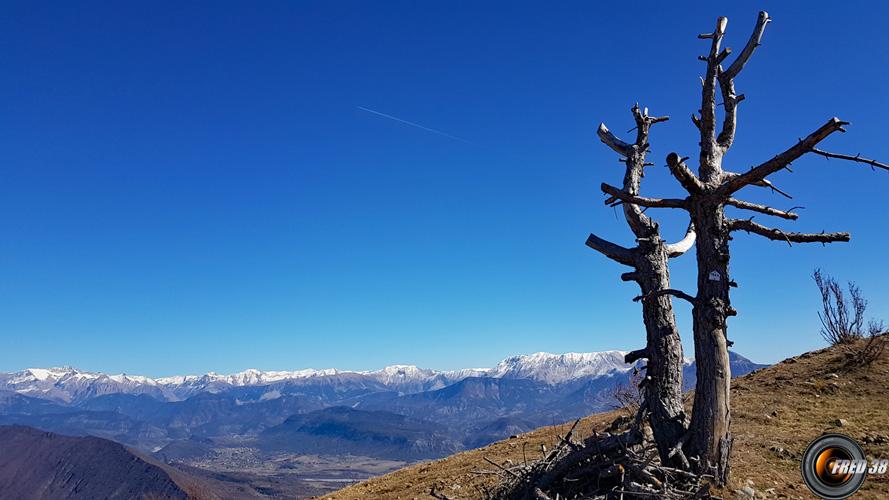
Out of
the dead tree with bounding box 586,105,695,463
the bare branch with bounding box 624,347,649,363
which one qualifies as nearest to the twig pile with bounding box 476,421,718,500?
the dead tree with bounding box 586,105,695,463

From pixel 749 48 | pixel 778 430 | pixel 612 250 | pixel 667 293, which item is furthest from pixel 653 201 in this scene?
pixel 778 430

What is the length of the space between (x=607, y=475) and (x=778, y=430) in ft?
25.5

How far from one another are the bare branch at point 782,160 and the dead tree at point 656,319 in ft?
5.91

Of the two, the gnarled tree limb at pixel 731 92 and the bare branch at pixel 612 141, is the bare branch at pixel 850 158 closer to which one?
the gnarled tree limb at pixel 731 92

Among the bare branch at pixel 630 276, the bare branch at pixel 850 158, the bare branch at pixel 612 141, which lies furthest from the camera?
the bare branch at pixel 612 141

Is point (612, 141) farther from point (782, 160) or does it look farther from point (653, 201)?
point (782, 160)

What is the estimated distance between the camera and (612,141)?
14.6 metres

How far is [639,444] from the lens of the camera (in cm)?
1003

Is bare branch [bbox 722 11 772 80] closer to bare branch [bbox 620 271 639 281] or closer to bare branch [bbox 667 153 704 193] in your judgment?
bare branch [bbox 667 153 704 193]

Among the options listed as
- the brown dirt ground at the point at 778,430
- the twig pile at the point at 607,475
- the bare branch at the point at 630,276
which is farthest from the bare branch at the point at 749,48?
the brown dirt ground at the point at 778,430

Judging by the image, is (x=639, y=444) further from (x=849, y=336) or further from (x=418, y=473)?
(x=849, y=336)

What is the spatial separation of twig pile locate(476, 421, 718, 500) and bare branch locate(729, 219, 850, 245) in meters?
4.31

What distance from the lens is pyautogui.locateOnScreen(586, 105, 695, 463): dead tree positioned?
1015 centimetres

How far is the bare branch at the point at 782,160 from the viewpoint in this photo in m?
8.36
